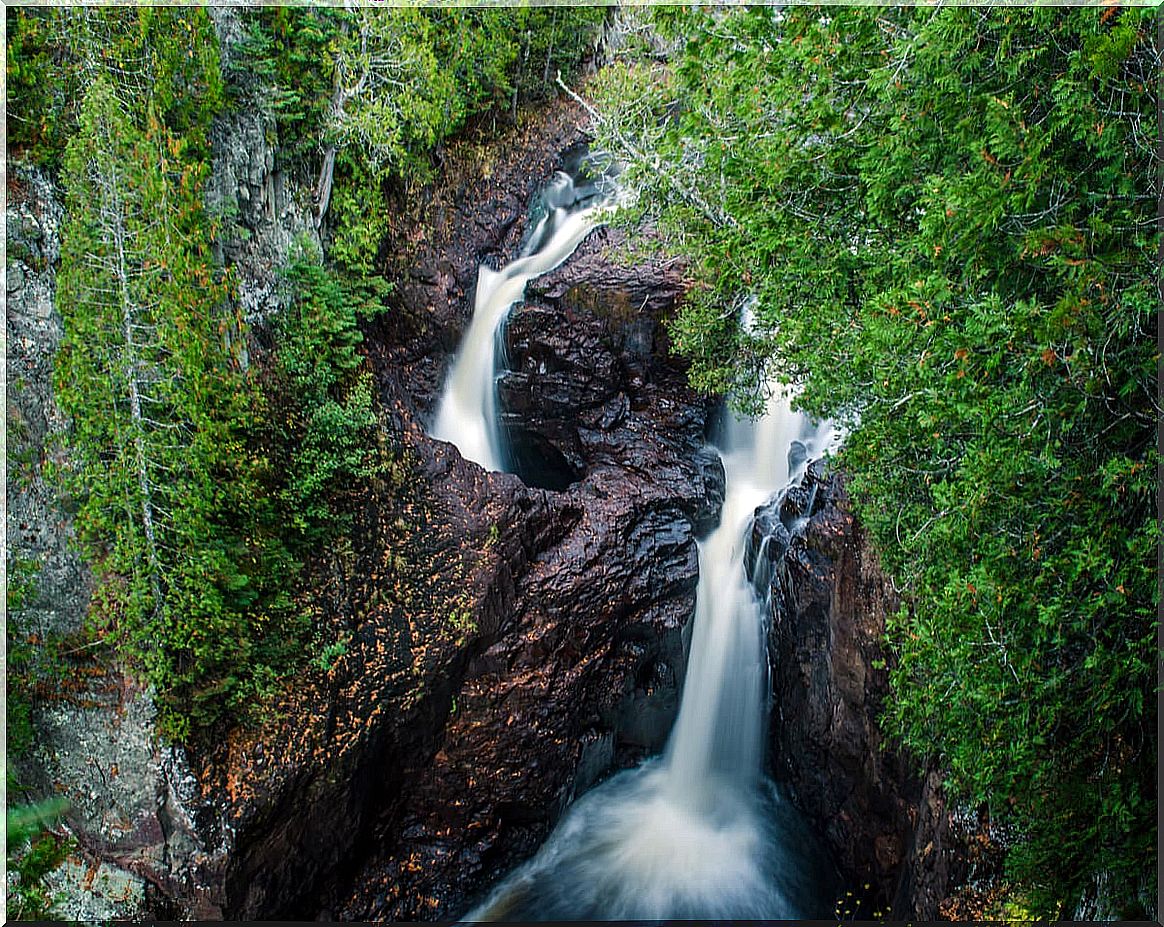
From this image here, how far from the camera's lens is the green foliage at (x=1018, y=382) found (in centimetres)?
321

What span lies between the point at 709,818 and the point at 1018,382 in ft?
25.5

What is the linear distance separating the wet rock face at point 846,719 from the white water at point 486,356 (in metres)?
4.92

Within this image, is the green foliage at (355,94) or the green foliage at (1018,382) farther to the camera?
the green foliage at (355,94)

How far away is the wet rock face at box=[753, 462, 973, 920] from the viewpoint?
243 inches

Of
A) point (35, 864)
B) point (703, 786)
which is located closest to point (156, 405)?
point (35, 864)

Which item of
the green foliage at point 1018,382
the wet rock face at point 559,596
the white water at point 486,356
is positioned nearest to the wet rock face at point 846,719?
the wet rock face at point 559,596

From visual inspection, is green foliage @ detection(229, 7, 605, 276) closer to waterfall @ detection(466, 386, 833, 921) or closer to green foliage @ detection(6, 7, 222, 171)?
green foliage @ detection(6, 7, 222, 171)

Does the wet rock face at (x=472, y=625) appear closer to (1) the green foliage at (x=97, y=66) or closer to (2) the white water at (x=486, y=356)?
(2) the white water at (x=486, y=356)

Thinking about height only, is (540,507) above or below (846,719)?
above

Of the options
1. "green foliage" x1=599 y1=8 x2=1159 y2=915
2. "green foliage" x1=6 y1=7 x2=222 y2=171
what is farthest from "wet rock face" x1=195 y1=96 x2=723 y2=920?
"green foliage" x1=599 y1=8 x2=1159 y2=915

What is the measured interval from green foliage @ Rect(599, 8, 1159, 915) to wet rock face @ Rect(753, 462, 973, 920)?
181 cm

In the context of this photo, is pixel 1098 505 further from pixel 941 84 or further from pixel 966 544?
pixel 941 84

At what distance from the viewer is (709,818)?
912cm

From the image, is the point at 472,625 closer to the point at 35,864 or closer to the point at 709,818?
the point at 709,818
